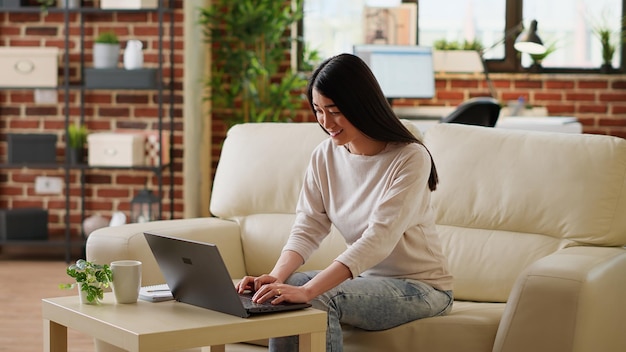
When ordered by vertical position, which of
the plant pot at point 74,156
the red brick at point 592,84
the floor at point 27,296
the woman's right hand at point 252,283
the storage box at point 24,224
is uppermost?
the red brick at point 592,84

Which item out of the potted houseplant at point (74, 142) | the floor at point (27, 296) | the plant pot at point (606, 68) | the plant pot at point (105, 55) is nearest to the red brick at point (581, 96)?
the plant pot at point (606, 68)

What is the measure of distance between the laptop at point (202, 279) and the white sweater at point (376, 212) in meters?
0.35

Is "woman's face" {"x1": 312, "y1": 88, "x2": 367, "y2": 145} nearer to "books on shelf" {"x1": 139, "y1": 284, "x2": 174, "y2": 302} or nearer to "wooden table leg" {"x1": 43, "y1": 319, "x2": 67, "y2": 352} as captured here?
"books on shelf" {"x1": 139, "y1": 284, "x2": 174, "y2": 302}

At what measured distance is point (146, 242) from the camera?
9.34 feet

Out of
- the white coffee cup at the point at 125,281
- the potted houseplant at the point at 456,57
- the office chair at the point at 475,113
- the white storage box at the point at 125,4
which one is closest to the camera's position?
the white coffee cup at the point at 125,281

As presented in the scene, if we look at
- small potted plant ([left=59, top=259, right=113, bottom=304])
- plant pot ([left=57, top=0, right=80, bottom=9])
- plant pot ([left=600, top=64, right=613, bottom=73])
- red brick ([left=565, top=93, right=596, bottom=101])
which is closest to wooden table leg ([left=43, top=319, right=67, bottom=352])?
small potted plant ([left=59, top=259, right=113, bottom=304])

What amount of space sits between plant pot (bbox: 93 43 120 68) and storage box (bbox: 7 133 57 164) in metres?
0.48

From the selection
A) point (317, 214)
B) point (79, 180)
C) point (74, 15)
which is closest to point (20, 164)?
point (79, 180)

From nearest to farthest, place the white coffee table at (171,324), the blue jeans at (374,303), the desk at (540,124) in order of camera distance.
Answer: the white coffee table at (171,324) → the blue jeans at (374,303) → the desk at (540,124)

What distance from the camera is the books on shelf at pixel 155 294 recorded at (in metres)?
2.23

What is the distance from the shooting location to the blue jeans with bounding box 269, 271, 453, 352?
7.55 ft

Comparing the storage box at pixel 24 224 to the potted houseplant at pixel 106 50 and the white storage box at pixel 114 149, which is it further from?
the potted houseplant at pixel 106 50

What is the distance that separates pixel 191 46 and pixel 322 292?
3.67 meters

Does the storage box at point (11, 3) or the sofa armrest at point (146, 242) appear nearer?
the sofa armrest at point (146, 242)
